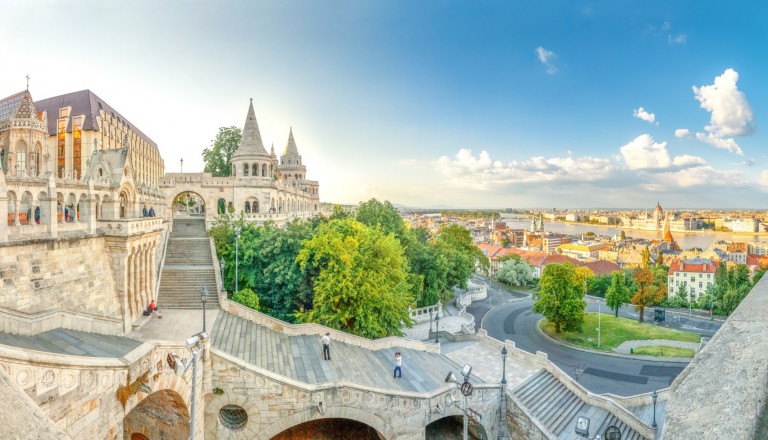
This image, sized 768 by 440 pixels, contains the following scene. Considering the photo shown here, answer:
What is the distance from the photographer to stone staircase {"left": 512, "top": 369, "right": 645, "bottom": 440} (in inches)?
649

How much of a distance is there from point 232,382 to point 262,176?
1029 inches

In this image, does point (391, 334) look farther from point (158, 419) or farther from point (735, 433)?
point (735, 433)

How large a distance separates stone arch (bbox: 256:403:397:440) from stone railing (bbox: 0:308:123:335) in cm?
579

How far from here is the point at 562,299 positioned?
3219cm

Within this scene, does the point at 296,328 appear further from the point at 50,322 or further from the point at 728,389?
the point at 728,389

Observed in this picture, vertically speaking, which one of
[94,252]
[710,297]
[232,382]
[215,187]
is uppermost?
[215,187]

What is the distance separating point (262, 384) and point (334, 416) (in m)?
2.53

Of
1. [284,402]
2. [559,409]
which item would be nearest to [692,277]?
[559,409]

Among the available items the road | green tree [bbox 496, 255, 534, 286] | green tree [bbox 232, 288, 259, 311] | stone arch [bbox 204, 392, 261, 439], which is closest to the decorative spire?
green tree [bbox 232, 288, 259, 311]

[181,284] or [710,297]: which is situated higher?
[181,284]

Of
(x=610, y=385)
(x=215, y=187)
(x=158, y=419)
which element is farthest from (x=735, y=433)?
(x=215, y=187)

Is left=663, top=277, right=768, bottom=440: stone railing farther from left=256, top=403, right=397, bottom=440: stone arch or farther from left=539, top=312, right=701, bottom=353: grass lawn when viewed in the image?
left=539, top=312, right=701, bottom=353: grass lawn

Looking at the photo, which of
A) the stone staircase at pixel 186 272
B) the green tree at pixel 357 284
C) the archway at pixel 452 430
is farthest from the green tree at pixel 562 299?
the stone staircase at pixel 186 272

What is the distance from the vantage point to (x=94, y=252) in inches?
607
